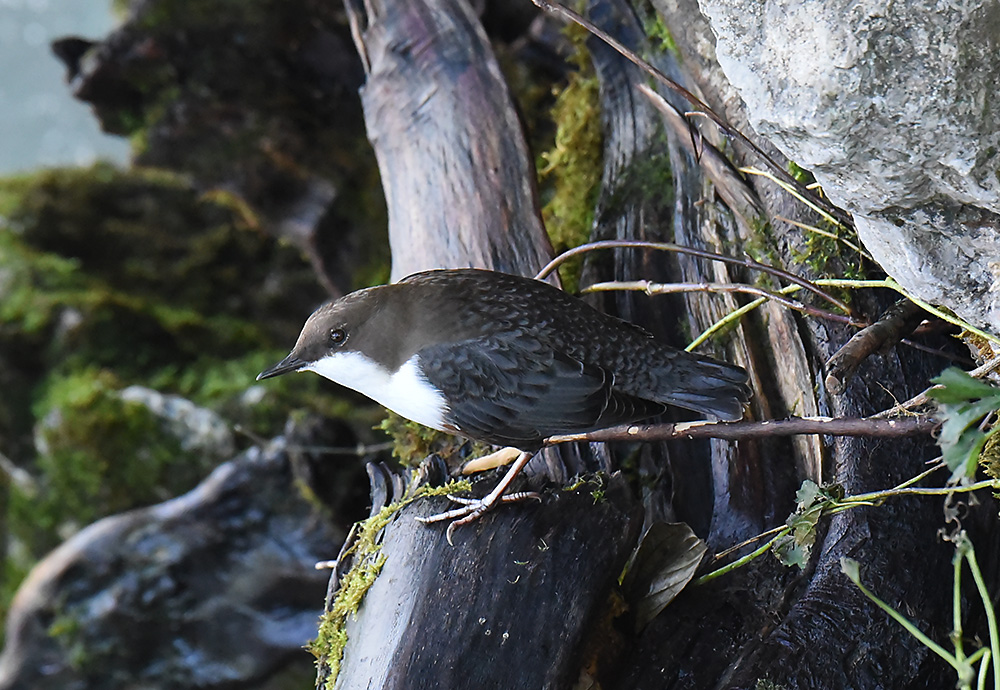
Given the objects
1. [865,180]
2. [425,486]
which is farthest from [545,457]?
[865,180]

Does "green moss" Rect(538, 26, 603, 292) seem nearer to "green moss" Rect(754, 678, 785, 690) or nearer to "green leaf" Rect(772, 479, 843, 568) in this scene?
"green leaf" Rect(772, 479, 843, 568)

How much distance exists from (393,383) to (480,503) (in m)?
0.34

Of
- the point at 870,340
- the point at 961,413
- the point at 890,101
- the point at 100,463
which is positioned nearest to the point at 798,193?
the point at 870,340

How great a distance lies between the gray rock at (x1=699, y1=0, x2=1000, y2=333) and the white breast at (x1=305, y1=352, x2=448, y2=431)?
2.92ft

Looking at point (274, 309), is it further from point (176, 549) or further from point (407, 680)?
point (407, 680)

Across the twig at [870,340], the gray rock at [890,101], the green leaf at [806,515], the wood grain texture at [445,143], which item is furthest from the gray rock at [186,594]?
the gray rock at [890,101]

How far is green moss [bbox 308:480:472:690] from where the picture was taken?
1.87m

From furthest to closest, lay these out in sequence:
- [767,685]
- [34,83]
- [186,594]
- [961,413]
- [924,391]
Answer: [34,83]
[186,594]
[767,685]
[924,391]
[961,413]

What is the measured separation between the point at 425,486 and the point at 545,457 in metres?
0.35

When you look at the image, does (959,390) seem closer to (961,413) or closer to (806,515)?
(961,413)

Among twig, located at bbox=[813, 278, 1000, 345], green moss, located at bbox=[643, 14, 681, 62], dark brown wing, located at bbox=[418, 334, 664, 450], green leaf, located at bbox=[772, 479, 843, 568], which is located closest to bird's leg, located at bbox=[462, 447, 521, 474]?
dark brown wing, located at bbox=[418, 334, 664, 450]

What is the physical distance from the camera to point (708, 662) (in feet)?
5.74

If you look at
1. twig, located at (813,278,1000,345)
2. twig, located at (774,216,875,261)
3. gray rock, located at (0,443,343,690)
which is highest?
twig, located at (774,216,875,261)

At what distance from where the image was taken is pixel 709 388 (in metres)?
1.84
